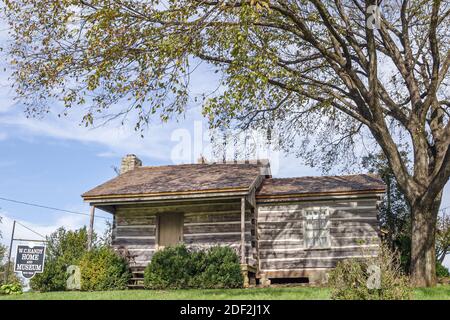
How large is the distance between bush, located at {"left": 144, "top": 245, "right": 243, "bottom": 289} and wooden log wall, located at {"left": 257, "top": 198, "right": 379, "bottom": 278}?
3510mm

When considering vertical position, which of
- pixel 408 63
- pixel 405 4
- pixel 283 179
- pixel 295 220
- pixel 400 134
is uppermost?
pixel 405 4

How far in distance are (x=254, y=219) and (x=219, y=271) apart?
14.5ft

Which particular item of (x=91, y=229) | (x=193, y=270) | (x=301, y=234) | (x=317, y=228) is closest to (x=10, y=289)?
(x=91, y=229)

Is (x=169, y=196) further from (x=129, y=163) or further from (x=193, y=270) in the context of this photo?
(x=129, y=163)

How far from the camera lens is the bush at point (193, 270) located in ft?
60.5

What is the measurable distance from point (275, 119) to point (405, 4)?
693 cm

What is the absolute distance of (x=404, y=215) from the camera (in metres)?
28.2

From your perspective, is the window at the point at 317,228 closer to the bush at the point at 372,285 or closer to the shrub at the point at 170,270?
the shrub at the point at 170,270

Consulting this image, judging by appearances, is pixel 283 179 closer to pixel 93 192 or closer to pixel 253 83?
pixel 93 192

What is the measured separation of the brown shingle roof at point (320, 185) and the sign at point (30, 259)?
923 cm

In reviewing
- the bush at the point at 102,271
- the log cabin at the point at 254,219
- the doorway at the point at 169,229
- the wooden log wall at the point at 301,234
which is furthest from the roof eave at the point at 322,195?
the bush at the point at 102,271

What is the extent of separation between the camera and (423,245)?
692 inches

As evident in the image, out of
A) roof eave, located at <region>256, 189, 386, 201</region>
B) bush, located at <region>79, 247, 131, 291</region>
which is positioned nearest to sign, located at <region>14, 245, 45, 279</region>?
bush, located at <region>79, 247, 131, 291</region>
